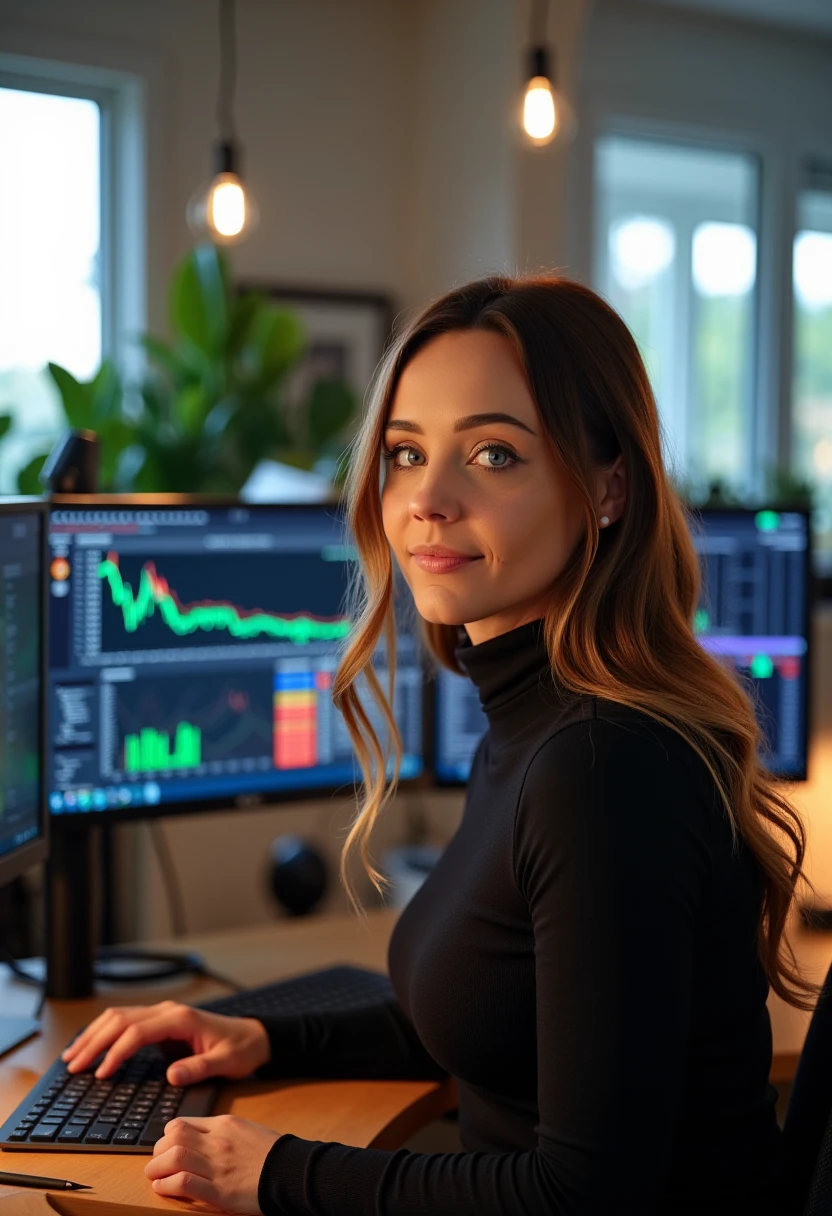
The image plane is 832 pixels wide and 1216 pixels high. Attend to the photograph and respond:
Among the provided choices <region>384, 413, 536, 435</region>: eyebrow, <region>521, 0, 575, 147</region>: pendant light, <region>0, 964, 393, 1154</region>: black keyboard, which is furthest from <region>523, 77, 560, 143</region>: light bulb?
<region>0, 964, 393, 1154</region>: black keyboard

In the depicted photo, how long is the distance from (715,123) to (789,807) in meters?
3.87

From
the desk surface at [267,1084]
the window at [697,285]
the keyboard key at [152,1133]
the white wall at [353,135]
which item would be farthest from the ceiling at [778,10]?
the keyboard key at [152,1133]

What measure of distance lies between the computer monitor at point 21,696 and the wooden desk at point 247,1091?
3.5 inches

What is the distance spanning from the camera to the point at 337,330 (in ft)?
12.2

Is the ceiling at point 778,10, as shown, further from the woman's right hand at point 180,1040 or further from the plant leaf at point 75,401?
the woman's right hand at point 180,1040

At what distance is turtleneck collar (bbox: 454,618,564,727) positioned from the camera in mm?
1111

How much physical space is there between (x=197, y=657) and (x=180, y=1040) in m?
0.46

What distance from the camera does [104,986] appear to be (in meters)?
1.55

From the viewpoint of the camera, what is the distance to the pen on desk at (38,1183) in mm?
1027

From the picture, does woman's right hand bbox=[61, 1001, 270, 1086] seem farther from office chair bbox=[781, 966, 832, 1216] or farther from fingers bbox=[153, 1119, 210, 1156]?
office chair bbox=[781, 966, 832, 1216]

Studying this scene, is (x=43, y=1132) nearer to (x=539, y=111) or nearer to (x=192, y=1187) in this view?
(x=192, y=1187)

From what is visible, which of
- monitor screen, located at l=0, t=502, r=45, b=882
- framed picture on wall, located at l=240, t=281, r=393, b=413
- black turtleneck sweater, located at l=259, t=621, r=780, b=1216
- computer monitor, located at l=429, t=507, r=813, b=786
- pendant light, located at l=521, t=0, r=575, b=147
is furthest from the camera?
framed picture on wall, located at l=240, t=281, r=393, b=413

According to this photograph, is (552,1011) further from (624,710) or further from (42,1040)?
(42,1040)

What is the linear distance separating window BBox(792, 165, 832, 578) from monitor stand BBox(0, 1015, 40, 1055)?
13.0 ft
